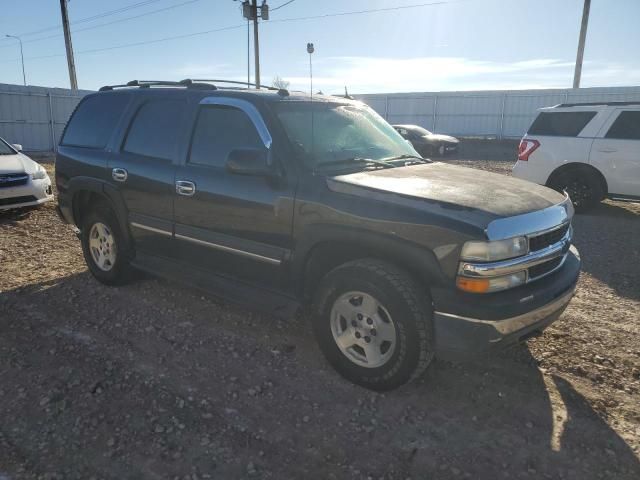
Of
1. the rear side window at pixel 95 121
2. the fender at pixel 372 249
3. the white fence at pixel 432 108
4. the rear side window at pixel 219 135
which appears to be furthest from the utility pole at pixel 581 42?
the fender at pixel 372 249

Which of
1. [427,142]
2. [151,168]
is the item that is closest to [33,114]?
[427,142]

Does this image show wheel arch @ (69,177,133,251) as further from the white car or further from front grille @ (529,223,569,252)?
the white car

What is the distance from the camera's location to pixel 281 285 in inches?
148

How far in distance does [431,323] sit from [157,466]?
1.69 meters

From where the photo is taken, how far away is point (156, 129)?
455 centimetres

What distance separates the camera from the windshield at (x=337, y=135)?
3.75 meters

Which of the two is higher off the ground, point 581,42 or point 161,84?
point 581,42

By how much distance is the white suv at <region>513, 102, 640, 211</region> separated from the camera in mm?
8547

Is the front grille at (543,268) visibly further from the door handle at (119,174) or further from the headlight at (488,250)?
the door handle at (119,174)

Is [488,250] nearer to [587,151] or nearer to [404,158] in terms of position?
[404,158]

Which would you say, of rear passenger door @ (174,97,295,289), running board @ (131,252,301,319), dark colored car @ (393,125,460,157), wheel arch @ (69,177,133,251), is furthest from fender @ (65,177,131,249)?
dark colored car @ (393,125,460,157)

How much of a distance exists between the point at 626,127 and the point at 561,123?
3.40 ft

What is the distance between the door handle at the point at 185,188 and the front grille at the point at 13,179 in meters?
5.63

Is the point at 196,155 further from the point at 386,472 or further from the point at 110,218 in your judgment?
the point at 386,472
